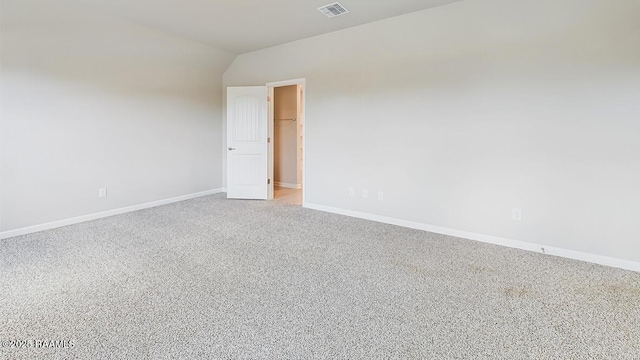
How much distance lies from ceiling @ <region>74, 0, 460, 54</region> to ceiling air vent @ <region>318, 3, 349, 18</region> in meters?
0.06

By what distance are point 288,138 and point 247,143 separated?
146 cm

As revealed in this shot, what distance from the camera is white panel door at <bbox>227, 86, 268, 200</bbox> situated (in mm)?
4969

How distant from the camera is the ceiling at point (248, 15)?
3.14m

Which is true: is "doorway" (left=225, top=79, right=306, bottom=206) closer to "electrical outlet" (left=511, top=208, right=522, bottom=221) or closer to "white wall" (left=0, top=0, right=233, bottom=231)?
"white wall" (left=0, top=0, right=233, bottom=231)

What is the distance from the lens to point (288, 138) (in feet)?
21.0

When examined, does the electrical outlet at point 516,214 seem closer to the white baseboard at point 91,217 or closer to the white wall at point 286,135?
the white wall at point 286,135

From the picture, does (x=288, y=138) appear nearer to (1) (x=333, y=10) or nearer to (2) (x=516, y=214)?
(1) (x=333, y=10)

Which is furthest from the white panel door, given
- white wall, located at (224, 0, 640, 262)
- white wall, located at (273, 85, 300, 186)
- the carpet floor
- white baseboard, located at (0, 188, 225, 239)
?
the carpet floor

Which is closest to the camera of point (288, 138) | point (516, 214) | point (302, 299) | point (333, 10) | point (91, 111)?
point (302, 299)

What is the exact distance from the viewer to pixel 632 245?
254 centimetres

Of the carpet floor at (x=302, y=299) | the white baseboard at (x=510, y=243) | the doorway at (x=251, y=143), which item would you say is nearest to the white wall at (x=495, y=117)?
the white baseboard at (x=510, y=243)

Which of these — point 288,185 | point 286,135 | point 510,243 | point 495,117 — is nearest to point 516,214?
point 510,243

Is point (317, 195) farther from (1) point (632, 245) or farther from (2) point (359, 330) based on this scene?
(1) point (632, 245)

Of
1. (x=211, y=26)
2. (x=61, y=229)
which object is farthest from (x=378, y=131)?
(x=61, y=229)
